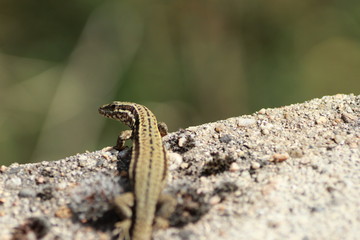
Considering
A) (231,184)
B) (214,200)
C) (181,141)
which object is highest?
(181,141)

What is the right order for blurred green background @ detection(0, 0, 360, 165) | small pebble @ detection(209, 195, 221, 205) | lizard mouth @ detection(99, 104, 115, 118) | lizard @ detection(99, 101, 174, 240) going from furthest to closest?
blurred green background @ detection(0, 0, 360, 165)
lizard mouth @ detection(99, 104, 115, 118)
small pebble @ detection(209, 195, 221, 205)
lizard @ detection(99, 101, 174, 240)

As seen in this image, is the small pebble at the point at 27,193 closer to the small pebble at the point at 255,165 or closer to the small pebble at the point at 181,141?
the small pebble at the point at 181,141

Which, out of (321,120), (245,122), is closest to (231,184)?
(245,122)

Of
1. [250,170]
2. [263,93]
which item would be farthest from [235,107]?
[250,170]

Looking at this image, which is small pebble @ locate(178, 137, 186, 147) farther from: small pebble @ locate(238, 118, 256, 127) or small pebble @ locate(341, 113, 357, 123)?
small pebble @ locate(341, 113, 357, 123)

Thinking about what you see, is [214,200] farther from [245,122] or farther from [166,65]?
[166,65]

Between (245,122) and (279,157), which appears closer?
(279,157)

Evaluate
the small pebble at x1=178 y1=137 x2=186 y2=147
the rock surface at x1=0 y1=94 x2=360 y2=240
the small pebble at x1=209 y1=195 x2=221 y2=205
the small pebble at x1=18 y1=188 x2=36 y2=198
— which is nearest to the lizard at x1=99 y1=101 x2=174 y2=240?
the rock surface at x1=0 y1=94 x2=360 y2=240
